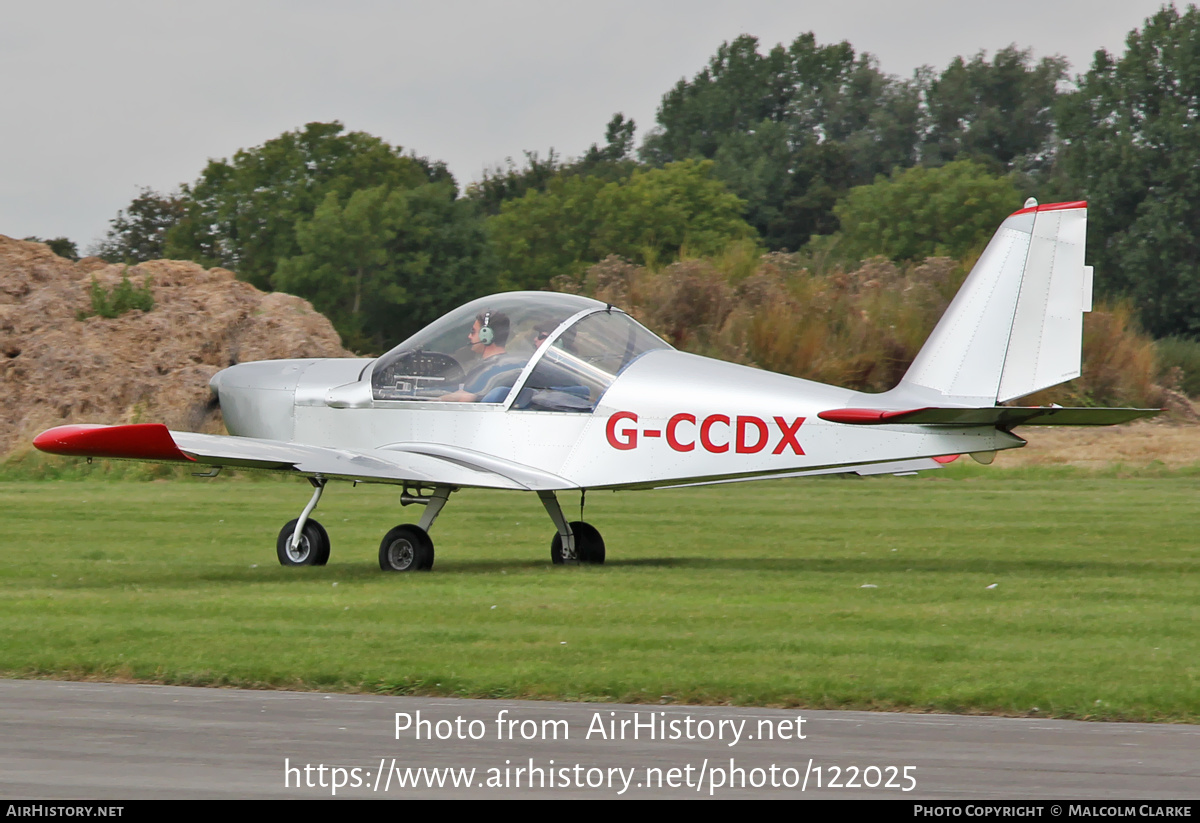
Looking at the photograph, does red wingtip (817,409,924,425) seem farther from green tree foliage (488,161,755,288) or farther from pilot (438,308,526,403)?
green tree foliage (488,161,755,288)

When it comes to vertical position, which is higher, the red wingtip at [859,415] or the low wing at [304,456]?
the red wingtip at [859,415]

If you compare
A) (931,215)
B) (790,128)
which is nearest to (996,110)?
(790,128)

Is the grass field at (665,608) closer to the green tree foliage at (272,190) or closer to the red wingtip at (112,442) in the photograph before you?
the red wingtip at (112,442)

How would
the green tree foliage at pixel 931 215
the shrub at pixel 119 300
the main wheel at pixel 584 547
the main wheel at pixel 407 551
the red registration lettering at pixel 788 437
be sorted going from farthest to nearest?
the green tree foliage at pixel 931 215 < the shrub at pixel 119 300 < the main wheel at pixel 584 547 < the main wheel at pixel 407 551 < the red registration lettering at pixel 788 437

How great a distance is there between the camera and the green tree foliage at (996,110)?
316ft

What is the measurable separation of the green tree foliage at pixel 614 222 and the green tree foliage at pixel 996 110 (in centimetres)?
2078

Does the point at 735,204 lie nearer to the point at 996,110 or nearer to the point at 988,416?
the point at 996,110

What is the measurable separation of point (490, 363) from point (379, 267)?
49.5 m

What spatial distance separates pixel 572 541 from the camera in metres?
14.8

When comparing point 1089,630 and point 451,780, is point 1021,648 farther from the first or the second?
point 451,780

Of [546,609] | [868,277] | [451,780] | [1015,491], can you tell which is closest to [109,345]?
[868,277]

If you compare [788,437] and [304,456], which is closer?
[788,437]

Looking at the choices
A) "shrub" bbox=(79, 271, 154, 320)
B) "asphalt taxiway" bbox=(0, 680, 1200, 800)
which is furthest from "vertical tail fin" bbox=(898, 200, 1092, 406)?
"shrub" bbox=(79, 271, 154, 320)

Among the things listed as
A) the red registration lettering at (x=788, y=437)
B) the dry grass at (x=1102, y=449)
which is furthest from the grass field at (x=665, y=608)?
the dry grass at (x=1102, y=449)
